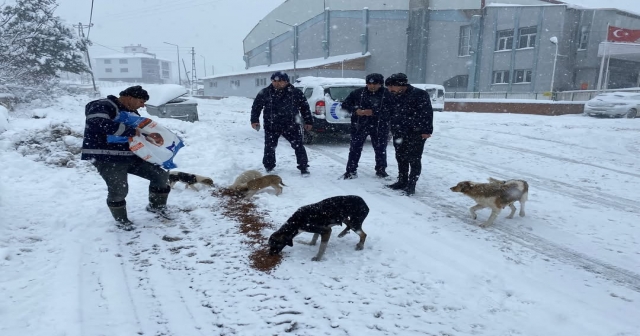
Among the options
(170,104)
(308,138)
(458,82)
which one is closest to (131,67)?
(458,82)

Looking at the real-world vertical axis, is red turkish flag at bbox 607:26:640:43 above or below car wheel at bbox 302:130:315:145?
above

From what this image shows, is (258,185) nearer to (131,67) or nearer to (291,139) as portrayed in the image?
(291,139)

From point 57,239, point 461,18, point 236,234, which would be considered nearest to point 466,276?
point 236,234

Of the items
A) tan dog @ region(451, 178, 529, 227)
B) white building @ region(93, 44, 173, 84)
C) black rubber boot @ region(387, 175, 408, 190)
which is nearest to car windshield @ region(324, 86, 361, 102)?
black rubber boot @ region(387, 175, 408, 190)

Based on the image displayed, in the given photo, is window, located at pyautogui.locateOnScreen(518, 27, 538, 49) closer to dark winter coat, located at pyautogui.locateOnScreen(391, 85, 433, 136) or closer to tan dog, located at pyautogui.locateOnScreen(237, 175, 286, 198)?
dark winter coat, located at pyautogui.locateOnScreen(391, 85, 433, 136)

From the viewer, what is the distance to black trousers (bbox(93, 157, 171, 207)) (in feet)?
12.7

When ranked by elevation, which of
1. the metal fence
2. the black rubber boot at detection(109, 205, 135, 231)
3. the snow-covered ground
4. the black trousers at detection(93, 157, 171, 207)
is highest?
the metal fence

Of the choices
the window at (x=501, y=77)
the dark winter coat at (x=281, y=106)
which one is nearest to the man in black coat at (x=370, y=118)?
the dark winter coat at (x=281, y=106)

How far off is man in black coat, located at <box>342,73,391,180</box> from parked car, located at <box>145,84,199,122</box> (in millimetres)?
9473

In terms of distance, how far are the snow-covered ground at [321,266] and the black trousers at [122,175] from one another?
0.39m

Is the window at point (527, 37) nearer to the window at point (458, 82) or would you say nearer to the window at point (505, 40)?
the window at point (505, 40)

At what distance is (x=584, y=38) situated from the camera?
89.4 feet

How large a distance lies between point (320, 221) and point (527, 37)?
100 ft

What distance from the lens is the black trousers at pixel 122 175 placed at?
387 cm
